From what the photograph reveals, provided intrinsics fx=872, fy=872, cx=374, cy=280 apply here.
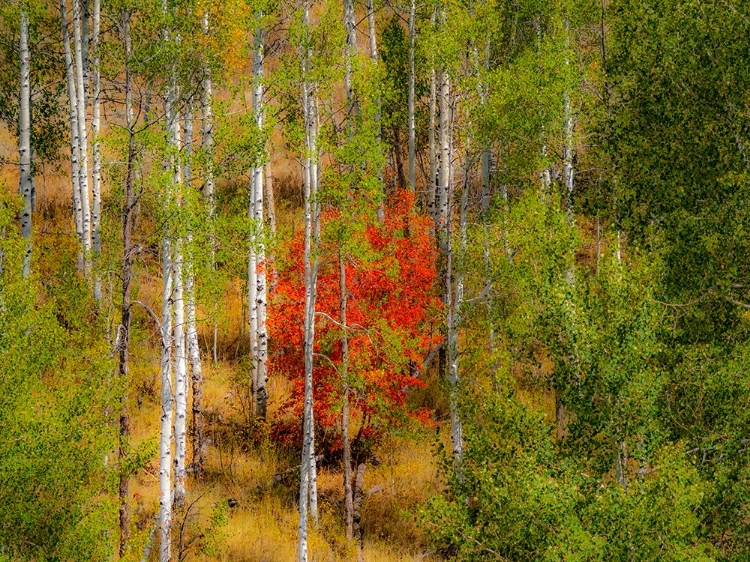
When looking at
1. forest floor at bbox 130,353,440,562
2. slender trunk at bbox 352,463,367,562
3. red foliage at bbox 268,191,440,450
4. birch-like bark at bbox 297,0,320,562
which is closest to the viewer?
birch-like bark at bbox 297,0,320,562

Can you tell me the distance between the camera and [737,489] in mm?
10852

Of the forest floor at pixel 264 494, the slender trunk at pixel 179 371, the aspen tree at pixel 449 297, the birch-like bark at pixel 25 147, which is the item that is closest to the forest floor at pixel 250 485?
the forest floor at pixel 264 494

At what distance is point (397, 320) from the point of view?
69.3ft

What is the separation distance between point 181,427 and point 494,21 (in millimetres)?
13233

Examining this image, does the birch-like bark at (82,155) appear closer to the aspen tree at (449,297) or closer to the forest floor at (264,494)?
the forest floor at (264,494)

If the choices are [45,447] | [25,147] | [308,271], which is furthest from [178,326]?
A: [25,147]

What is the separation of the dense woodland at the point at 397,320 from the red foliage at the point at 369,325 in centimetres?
9

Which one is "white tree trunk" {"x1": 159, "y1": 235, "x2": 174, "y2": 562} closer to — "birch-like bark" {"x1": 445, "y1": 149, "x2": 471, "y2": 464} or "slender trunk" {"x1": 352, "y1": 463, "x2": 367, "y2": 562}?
"slender trunk" {"x1": 352, "y1": 463, "x2": 367, "y2": 562}

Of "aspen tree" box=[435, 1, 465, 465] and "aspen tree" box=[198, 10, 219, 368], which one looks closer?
"aspen tree" box=[198, 10, 219, 368]

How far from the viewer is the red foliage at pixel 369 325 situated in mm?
19891

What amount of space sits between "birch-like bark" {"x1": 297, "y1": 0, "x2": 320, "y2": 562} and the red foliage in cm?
120

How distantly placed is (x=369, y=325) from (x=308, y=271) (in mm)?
3258

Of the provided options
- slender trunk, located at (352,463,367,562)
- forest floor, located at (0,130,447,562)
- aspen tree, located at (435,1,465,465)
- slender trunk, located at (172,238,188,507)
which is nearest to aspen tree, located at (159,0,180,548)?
slender trunk, located at (172,238,188,507)

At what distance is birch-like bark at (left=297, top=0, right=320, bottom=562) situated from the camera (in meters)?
16.9
